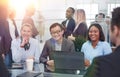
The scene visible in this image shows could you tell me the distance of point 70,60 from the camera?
248cm

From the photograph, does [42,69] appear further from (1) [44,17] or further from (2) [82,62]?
(1) [44,17]

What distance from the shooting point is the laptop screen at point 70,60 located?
248 cm

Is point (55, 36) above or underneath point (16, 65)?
→ above

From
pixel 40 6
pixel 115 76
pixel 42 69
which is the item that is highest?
pixel 40 6

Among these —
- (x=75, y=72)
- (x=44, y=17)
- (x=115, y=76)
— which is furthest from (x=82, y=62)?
(x=44, y=17)

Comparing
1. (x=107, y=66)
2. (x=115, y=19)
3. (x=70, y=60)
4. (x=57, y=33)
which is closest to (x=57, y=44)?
A: (x=57, y=33)

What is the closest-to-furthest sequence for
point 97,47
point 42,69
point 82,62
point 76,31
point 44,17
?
point 82,62 → point 42,69 → point 97,47 → point 76,31 → point 44,17

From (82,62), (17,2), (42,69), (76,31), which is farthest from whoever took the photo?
(17,2)

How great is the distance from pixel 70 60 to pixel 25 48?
115 centimetres

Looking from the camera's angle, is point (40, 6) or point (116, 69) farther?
point (40, 6)

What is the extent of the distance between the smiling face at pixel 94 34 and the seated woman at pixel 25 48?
2.25 ft

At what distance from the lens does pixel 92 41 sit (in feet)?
11.9

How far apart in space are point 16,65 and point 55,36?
0.74 meters

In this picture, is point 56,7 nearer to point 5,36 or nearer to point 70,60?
point 5,36
